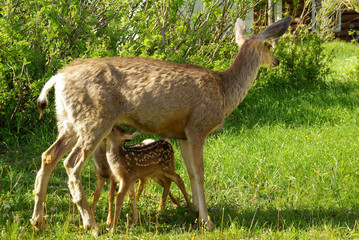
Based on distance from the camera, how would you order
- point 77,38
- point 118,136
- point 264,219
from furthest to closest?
point 77,38 → point 264,219 → point 118,136

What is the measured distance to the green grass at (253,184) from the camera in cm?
540

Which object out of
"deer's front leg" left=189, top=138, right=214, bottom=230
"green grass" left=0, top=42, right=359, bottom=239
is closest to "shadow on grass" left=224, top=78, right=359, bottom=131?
"green grass" left=0, top=42, right=359, bottom=239

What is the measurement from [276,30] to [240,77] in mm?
670

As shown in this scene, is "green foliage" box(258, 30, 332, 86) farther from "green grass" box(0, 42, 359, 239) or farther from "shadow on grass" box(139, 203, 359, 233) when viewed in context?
"shadow on grass" box(139, 203, 359, 233)

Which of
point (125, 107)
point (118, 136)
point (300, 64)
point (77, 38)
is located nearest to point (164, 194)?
point (118, 136)

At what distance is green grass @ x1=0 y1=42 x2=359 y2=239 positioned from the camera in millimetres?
5398

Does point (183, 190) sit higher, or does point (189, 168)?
point (189, 168)

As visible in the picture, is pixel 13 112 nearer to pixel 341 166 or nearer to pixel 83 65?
pixel 83 65

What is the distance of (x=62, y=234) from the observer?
523cm

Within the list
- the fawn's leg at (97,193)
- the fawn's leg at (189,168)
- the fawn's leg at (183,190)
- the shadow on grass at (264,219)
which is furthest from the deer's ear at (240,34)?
the fawn's leg at (97,193)

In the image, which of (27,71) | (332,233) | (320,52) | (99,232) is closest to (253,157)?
(332,233)

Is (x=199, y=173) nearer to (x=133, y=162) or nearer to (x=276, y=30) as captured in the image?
(x=133, y=162)

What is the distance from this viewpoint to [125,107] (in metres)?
5.30

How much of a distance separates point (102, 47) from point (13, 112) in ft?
5.24
